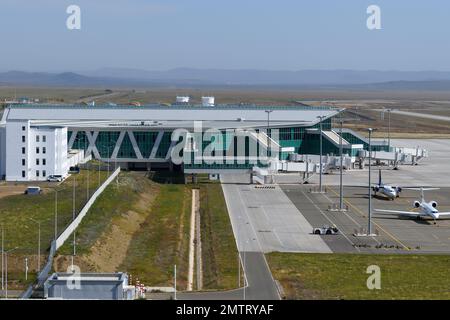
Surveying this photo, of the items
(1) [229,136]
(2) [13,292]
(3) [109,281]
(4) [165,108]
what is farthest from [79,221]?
(4) [165,108]

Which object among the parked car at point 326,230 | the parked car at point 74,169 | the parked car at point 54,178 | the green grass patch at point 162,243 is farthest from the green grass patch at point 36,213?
the parked car at point 326,230

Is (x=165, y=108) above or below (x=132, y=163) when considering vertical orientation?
above

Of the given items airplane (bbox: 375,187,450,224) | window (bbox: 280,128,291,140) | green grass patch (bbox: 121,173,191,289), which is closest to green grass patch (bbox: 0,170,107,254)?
green grass patch (bbox: 121,173,191,289)

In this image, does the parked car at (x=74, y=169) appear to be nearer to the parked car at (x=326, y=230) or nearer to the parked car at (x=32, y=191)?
the parked car at (x=32, y=191)

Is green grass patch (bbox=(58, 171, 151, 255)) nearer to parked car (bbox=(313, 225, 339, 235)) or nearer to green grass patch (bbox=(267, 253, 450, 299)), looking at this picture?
green grass patch (bbox=(267, 253, 450, 299))

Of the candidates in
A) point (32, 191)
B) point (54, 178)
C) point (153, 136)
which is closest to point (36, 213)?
point (32, 191)
